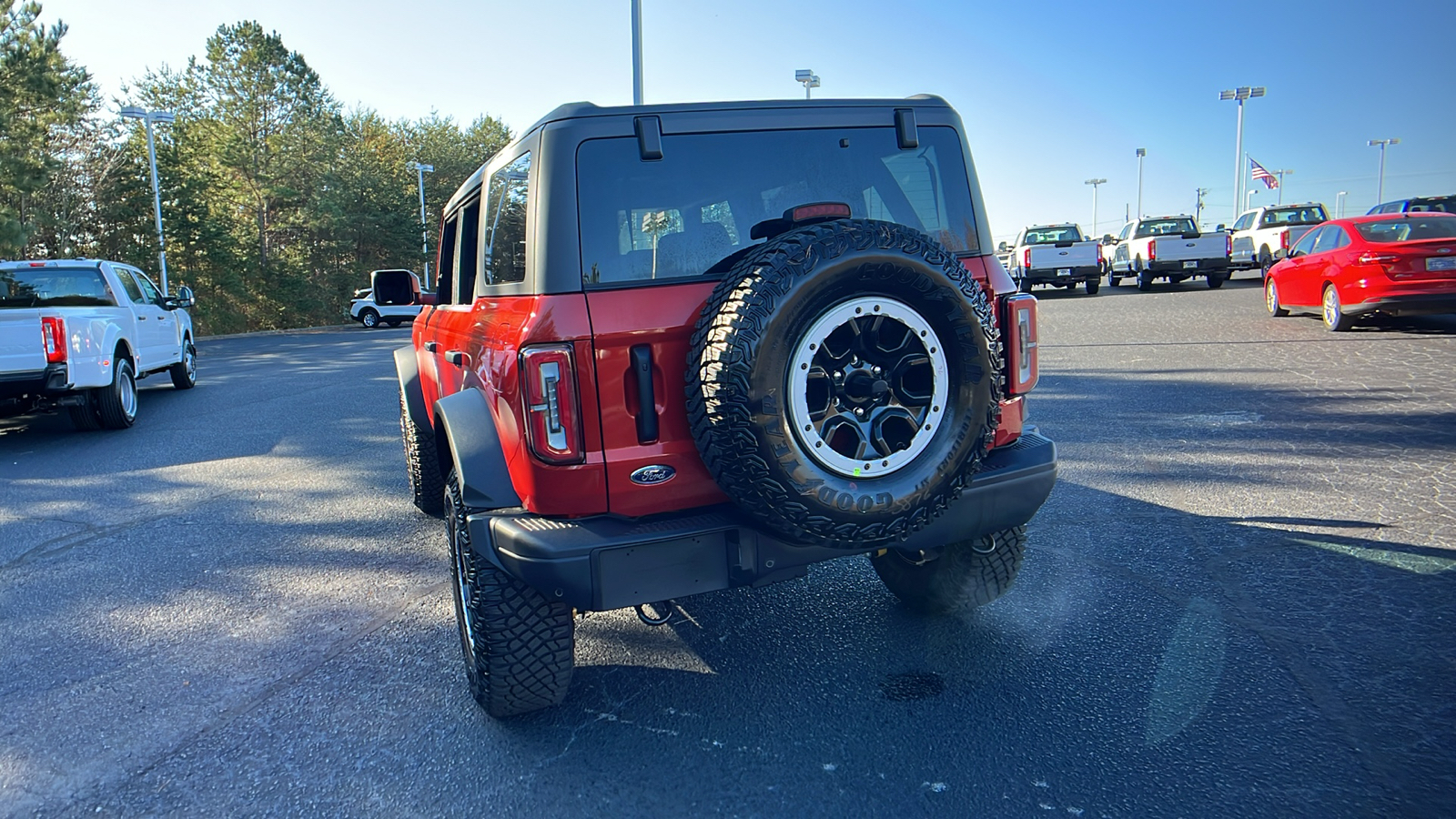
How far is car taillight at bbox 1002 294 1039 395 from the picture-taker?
10.4ft

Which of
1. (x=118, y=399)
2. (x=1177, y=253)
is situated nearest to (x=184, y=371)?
(x=118, y=399)

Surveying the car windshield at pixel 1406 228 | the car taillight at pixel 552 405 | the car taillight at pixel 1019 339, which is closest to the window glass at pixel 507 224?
the car taillight at pixel 552 405

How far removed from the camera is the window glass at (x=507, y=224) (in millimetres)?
2953

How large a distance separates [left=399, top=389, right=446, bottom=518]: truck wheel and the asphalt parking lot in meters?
0.24

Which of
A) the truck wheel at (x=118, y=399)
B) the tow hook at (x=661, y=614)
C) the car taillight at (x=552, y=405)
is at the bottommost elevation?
the tow hook at (x=661, y=614)

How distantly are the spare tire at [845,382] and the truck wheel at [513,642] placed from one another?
2.56ft

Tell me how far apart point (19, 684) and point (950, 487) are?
3534mm

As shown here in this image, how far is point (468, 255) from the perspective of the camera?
3998 millimetres

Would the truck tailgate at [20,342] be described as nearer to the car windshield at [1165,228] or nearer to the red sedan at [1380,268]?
the red sedan at [1380,268]

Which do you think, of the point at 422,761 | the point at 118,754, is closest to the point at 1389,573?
the point at 422,761

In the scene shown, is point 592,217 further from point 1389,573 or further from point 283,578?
point 1389,573

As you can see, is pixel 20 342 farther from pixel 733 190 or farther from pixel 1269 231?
pixel 1269 231

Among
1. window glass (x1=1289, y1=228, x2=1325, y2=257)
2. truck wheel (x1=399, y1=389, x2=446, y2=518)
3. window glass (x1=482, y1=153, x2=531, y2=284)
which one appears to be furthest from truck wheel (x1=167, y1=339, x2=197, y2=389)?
window glass (x1=1289, y1=228, x2=1325, y2=257)

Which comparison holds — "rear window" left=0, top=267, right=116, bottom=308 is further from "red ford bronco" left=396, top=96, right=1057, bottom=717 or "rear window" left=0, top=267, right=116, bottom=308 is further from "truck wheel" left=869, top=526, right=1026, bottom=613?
"truck wheel" left=869, top=526, right=1026, bottom=613
